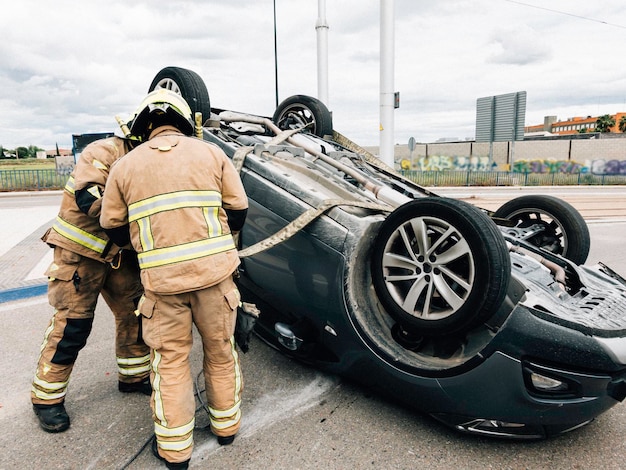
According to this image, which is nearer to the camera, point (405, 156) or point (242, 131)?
point (242, 131)

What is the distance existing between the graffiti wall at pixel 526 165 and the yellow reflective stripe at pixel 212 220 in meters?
23.8

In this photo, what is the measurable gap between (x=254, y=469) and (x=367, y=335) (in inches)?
32.1

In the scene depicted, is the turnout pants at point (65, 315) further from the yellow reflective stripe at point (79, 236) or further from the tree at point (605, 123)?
the tree at point (605, 123)

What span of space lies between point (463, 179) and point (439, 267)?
20.2 metres

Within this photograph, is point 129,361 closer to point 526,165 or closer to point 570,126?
point 526,165

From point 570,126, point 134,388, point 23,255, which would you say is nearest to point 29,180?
point 23,255

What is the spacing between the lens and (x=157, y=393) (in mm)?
2201

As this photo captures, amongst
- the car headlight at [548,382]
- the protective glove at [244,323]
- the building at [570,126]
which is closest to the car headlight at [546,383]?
the car headlight at [548,382]

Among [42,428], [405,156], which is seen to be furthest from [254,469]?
[405,156]

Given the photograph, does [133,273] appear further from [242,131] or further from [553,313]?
[553,313]

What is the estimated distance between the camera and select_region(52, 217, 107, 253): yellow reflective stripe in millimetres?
2525

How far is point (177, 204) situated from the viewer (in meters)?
2.12

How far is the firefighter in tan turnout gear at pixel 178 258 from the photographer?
2115 mm

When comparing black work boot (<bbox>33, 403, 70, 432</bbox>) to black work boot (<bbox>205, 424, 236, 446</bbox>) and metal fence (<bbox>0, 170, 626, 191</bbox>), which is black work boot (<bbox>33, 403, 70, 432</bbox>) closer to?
black work boot (<bbox>205, 424, 236, 446</bbox>)
